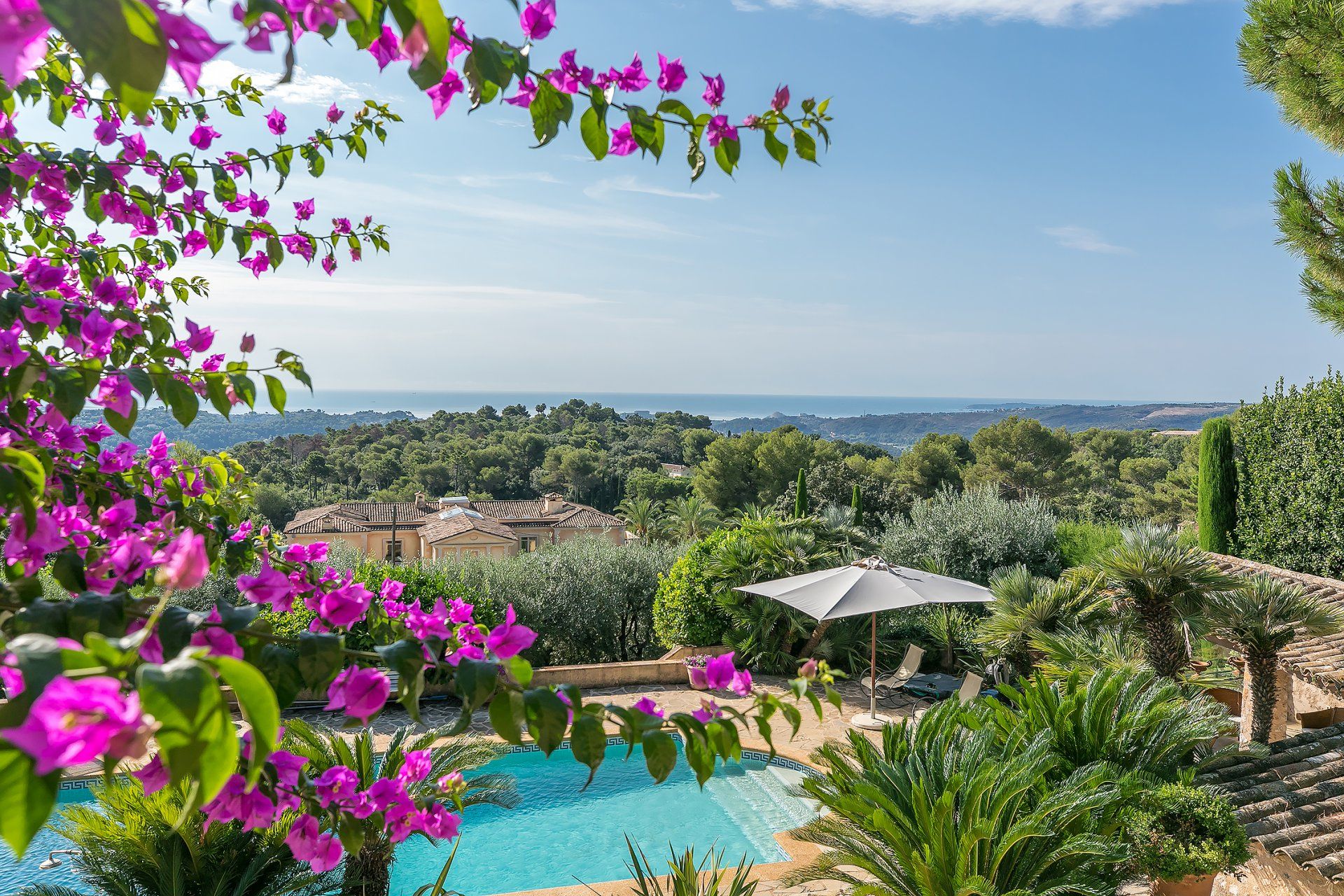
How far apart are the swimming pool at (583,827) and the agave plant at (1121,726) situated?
235cm

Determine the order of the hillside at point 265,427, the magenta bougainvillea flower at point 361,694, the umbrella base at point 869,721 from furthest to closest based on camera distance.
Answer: the hillside at point 265,427 → the umbrella base at point 869,721 → the magenta bougainvillea flower at point 361,694

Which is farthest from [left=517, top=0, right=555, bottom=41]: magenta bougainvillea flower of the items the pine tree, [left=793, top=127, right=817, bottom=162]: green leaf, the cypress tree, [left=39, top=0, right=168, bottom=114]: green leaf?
the cypress tree

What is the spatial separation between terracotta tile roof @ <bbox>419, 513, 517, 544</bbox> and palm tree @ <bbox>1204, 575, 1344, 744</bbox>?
94.1 ft

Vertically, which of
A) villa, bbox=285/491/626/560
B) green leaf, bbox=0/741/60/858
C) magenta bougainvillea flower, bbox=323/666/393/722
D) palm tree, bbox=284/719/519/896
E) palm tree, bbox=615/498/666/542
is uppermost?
green leaf, bbox=0/741/60/858

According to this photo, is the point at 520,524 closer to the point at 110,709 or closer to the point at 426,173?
the point at 426,173

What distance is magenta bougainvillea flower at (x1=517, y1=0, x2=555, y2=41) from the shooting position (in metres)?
Answer: 1.29

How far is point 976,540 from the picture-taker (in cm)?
1283

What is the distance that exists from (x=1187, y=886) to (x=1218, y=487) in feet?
42.2

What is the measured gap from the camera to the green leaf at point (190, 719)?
1.94 feet

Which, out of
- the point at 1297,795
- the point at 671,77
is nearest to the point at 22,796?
the point at 671,77

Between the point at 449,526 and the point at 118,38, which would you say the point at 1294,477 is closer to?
the point at 118,38

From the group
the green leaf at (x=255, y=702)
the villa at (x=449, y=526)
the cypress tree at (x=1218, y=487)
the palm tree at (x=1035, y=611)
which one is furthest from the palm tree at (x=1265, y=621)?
the villa at (x=449, y=526)

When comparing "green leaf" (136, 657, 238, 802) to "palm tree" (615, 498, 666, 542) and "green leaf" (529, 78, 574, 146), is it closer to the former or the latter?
"green leaf" (529, 78, 574, 146)

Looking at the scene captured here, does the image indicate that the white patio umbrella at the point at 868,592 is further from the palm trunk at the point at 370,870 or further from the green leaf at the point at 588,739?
the green leaf at the point at 588,739
